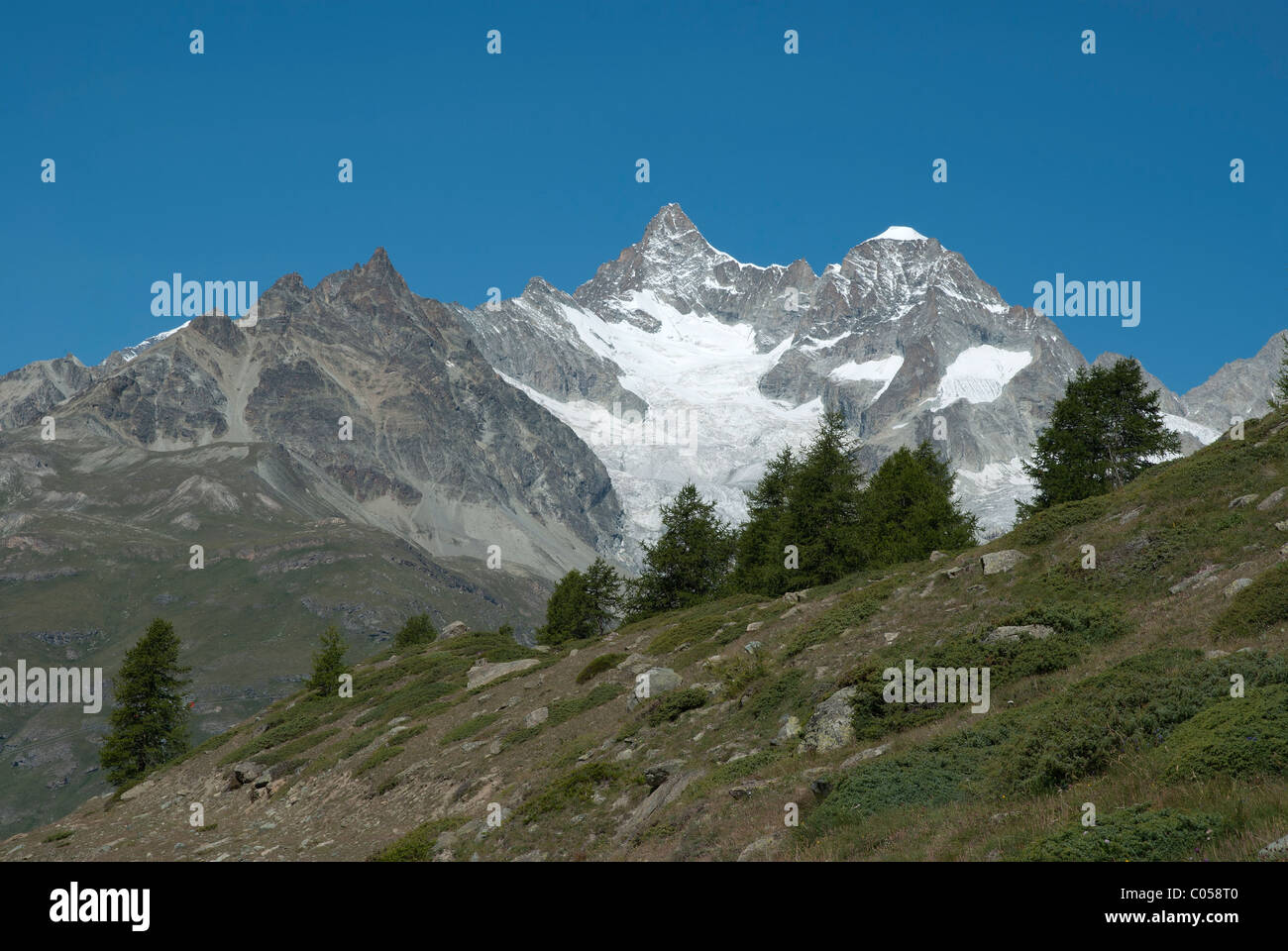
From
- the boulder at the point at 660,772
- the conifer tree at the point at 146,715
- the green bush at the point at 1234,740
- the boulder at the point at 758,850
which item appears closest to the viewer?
the green bush at the point at 1234,740

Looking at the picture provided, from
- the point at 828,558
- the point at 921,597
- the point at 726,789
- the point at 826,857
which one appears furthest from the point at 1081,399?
the point at 826,857

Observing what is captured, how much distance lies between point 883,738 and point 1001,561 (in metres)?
13.6

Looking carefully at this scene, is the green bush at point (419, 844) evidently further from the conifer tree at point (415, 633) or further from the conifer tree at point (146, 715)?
the conifer tree at point (415, 633)

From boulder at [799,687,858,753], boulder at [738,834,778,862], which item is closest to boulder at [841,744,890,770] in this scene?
boulder at [799,687,858,753]

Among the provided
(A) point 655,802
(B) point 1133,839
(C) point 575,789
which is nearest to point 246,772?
(C) point 575,789

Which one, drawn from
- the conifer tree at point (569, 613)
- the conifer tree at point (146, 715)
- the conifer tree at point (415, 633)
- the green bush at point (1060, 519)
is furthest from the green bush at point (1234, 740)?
the conifer tree at point (415, 633)

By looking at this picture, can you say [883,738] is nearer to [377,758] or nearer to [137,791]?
[377,758]

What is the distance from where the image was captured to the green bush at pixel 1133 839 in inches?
409

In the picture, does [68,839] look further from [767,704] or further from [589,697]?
[767,704]

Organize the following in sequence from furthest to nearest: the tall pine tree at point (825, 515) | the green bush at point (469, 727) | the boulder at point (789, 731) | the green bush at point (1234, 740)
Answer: the tall pine tree at point (825, 515), the green bush at point (469, 727), the boulder at point (789, 731), the green bush at point (1234, 740)

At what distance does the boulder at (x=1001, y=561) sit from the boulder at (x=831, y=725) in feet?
37.0

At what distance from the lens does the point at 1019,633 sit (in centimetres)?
2241
